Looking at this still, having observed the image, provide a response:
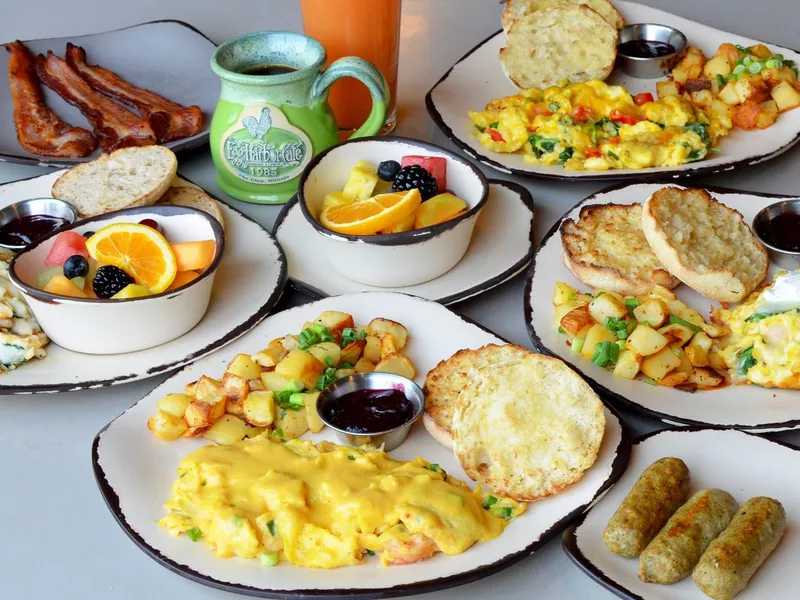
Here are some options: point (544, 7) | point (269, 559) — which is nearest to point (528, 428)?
point (269, 559)

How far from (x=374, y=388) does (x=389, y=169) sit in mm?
1002

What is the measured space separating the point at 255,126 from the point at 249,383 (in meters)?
1.14

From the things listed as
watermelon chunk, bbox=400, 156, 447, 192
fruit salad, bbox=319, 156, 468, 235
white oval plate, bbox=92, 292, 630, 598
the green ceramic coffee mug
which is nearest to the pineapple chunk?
fruit salad, bbox=319, 156, 468, 235

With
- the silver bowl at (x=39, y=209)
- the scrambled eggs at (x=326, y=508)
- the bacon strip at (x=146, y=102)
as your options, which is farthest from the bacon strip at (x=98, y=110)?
the scrambled eggs at (x=326, y=508)

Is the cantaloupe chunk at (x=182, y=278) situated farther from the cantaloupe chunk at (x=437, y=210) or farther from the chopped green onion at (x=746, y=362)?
the chopped green onion at (x=746, y=362)

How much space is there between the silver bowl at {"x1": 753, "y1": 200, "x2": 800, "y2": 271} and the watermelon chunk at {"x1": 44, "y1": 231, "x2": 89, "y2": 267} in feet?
7.23

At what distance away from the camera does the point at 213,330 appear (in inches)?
114

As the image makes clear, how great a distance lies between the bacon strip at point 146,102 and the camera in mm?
3842

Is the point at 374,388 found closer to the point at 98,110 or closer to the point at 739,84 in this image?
the point at 98,110

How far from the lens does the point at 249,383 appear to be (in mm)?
2654

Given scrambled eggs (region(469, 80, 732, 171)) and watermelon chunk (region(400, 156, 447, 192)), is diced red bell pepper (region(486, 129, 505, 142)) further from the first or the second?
watermelon chunk (region(400, 156, 447, 192))

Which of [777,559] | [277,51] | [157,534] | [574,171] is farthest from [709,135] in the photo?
[157,534]

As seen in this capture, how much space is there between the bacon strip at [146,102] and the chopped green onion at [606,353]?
203 cm

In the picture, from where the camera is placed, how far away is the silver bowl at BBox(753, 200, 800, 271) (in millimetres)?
3074
